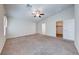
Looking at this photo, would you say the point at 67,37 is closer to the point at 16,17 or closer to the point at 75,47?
the point at 75,47

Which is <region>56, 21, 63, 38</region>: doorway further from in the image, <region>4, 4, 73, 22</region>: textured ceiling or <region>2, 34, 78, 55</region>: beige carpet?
<region>4, 4, 73, 22</region>: textured ceiling

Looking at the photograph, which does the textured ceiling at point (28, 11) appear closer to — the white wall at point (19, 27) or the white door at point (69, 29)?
the white wall at point (19, 27)

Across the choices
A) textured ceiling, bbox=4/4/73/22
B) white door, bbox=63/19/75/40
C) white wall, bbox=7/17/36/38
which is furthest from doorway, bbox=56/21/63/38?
white wall, bbox=7/17/36/38

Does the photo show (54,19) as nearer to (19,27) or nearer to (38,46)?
(38,46)

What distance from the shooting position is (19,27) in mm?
2184

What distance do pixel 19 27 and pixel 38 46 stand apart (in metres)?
0.60

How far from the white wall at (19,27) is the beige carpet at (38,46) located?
10cm

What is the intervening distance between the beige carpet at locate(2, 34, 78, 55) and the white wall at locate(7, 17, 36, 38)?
0.33 ft

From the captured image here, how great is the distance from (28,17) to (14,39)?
55 cm

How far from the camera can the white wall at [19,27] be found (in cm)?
200

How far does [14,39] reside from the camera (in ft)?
6.77

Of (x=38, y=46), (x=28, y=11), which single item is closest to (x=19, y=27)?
(x=28, y=11)
